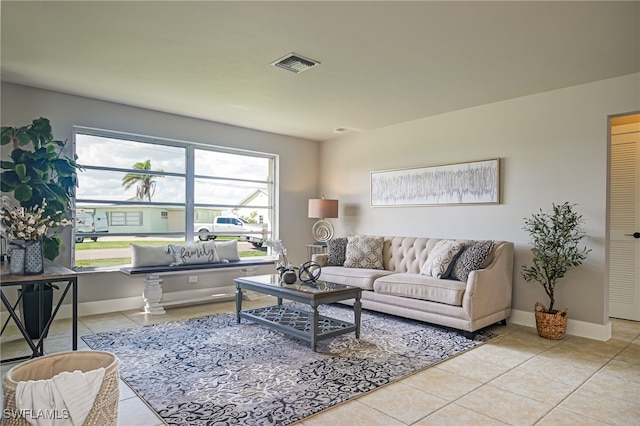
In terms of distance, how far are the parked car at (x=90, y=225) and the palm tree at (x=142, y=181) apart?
0.49m

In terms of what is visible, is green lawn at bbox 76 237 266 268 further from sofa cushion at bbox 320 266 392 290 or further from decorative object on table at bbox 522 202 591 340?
decorative object on table at bbox 522 202 591 340

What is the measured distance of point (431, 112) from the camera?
5.03m

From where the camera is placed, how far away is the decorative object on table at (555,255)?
3721mm

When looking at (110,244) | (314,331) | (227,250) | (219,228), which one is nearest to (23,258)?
(110,244)

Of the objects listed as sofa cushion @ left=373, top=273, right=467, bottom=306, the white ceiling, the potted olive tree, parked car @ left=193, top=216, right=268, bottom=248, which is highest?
the white ceiling

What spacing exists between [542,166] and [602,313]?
1581mm

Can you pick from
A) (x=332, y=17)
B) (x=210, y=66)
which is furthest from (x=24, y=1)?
(x=332, y=17)

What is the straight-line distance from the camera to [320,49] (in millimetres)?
3156

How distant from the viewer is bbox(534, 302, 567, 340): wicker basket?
12.1ft

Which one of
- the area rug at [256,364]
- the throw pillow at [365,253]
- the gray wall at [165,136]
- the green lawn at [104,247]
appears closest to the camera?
the area rug at [256,364]

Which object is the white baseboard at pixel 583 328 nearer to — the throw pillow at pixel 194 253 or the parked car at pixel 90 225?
the throw pillow at pixel 194 253

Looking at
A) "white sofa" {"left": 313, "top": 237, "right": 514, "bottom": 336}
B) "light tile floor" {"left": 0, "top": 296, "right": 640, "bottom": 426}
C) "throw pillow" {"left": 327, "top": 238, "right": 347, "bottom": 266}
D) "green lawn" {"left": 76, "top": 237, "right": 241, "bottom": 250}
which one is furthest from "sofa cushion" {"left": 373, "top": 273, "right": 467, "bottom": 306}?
"green lawn" {"left": 76, "top": 237, "right": 241, "bottom": 250}

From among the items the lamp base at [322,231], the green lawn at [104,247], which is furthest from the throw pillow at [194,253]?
the lamp base at [322,231]

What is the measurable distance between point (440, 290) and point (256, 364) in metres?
1.96
